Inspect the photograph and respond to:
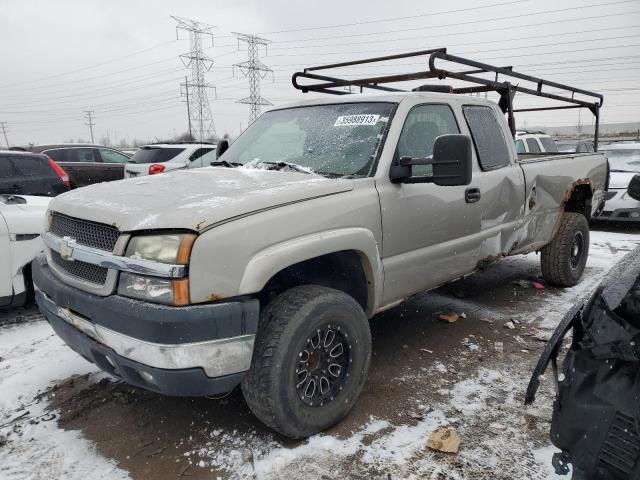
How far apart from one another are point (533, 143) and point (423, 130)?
30.2 feet

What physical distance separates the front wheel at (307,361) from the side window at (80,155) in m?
11.9

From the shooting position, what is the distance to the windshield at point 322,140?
313 centimetres

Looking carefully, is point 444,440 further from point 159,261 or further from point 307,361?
point 159,261

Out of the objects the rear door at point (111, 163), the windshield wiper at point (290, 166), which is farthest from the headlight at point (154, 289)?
the rear door at point (111, 163)

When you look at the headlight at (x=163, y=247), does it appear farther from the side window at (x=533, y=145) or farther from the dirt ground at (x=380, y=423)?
the side window at (x=533, y=145)

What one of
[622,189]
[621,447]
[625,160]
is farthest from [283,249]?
[625,160]

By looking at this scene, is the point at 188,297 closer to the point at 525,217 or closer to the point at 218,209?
the point at 218,209

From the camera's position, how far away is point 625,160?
10352 millimetres

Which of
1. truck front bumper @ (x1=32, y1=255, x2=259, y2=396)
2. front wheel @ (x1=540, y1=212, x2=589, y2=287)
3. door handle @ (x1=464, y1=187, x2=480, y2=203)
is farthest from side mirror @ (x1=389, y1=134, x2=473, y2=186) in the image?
front wheel @ (x1=540, y1=212, x2=589, y2=287)

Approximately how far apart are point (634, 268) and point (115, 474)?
8.26 ft

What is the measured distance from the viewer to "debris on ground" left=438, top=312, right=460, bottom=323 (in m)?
4.50

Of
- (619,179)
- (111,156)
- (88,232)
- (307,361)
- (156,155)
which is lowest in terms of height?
(307,361)

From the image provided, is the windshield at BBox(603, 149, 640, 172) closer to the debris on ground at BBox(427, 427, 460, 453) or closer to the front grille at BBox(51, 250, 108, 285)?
the debris on ground at BBox(427, 427, 460, 453)

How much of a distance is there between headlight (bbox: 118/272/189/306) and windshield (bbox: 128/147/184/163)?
30.8 feet
